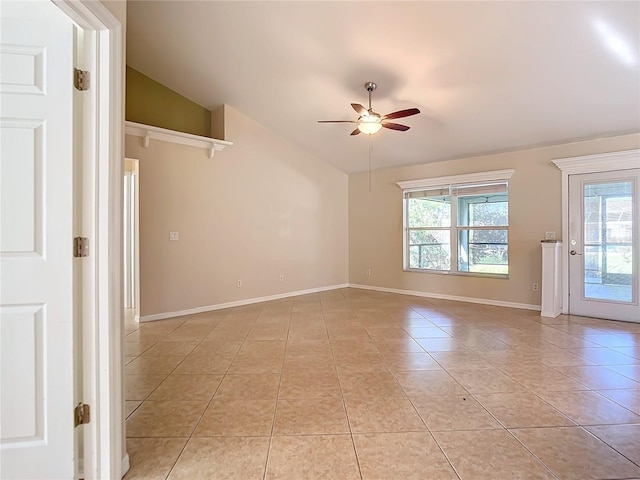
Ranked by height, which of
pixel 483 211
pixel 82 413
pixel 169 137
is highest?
pixel 169 137

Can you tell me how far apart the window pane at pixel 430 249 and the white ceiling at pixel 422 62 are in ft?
5.45

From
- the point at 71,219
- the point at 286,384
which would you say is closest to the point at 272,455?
the point at 286,384

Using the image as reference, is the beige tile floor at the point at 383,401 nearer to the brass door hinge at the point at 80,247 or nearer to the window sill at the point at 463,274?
the brass door hinge at the point at 80,247

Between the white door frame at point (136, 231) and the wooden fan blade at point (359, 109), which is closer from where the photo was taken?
the wooden fan blade at point (359, 109)

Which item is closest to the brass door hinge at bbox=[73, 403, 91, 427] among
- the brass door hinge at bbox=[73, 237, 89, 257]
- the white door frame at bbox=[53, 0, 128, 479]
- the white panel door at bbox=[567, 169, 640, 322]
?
the white door frame at bbox=[53, 0, 128, 479]

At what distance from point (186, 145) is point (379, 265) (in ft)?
14.2

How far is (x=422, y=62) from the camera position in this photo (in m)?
3.50

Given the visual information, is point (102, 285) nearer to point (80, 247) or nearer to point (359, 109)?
point (80, 247)

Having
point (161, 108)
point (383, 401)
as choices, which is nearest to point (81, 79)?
point (383, 401)

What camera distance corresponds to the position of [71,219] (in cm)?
141

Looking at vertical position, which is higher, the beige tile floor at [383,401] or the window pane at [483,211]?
the window pane at [483,211]

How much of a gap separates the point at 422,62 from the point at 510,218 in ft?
10.0

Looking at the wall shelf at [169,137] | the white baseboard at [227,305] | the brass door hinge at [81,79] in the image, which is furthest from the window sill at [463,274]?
the brass door hinge at [81,79]

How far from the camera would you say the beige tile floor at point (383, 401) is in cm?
159
